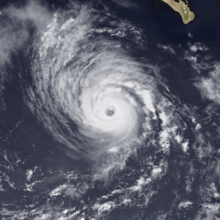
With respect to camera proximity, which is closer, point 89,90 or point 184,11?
point 184,11

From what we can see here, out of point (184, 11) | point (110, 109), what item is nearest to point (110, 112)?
point (110, 109)

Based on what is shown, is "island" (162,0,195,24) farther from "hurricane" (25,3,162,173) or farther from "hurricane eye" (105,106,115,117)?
"hurricane eye" (105,106,115,117)

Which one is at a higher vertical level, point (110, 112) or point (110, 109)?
point (110, 109)

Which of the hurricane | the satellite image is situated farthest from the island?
the hurricane

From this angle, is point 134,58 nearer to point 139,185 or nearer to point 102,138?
point 102,138

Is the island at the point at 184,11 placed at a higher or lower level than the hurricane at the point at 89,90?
higher

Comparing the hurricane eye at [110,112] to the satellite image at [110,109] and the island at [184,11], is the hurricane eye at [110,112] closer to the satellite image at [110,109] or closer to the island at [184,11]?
the satellite image at [110,109]

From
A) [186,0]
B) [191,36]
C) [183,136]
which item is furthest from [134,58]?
[183,136]

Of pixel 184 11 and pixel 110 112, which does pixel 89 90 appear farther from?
pixel 184 11

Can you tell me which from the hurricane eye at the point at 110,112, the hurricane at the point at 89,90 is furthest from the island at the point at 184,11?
the hurricane eye at the point at 110,112
